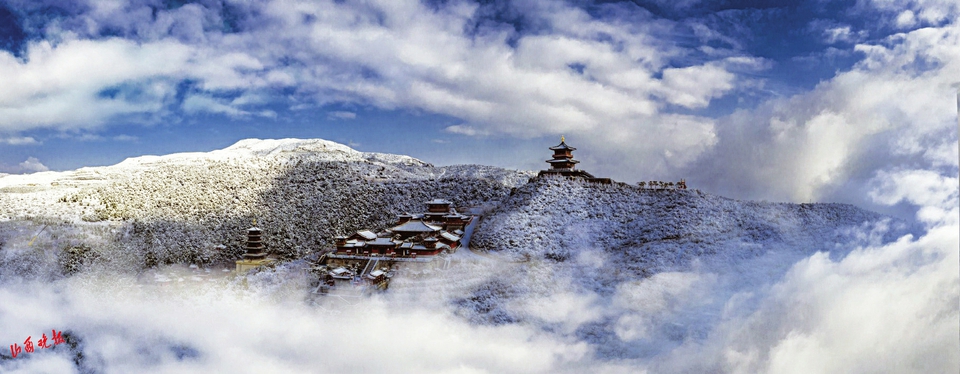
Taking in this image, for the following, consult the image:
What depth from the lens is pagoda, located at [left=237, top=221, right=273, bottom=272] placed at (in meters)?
8.23

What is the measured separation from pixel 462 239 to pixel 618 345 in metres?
3.72

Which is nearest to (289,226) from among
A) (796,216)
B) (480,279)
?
(480,279)

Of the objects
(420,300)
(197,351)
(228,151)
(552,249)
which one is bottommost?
(197,351)

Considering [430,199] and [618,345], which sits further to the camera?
[430,199]

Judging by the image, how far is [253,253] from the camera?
27.4 ft

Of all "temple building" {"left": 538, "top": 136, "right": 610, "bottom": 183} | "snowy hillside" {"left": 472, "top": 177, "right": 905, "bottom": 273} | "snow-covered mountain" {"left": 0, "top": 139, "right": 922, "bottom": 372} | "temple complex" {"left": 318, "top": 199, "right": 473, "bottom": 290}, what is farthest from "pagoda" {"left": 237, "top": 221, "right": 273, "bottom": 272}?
"temple building" {"left": 538, "top": 136, "right": 610, "bottom": 183}

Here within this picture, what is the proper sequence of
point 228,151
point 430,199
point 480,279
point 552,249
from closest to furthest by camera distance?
point 480,279, point 552,249, point 430,199, point 228,151

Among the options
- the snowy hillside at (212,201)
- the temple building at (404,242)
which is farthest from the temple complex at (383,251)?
the snowy hillside at (212,201)

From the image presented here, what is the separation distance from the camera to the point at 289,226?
920 cm

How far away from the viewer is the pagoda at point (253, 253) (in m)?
8.23

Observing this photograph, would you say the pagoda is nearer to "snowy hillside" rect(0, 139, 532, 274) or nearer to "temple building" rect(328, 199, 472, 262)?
"snowy hillside" rect(0, 139, 532, 274)

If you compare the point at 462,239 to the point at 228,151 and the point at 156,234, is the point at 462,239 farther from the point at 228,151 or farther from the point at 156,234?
the point at 228,151

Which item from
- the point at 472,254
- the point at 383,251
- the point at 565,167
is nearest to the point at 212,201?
the point at 383,251

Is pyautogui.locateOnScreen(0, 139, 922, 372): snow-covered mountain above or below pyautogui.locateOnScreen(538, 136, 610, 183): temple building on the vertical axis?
below
